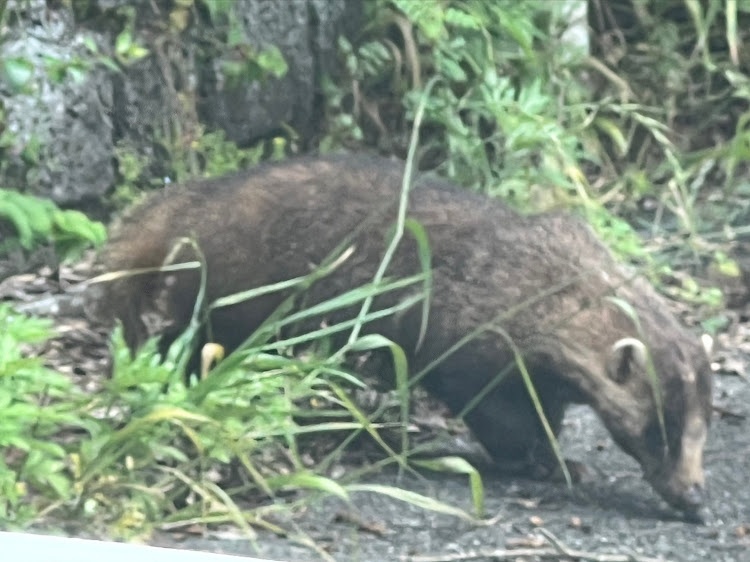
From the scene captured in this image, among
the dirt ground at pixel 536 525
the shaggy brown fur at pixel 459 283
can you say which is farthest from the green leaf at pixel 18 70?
the dirt ground at pixel 536 525

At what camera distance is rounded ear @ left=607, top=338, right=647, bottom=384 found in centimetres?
241

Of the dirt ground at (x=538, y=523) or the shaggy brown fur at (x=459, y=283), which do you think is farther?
the shaggy brown fur at (x=459, y=283)

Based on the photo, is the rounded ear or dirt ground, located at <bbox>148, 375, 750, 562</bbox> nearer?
dirt ground, located at <bbox>148, 375, 750, 562</bbox>

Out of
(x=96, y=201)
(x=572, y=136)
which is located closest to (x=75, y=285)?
(x=96, y=201)

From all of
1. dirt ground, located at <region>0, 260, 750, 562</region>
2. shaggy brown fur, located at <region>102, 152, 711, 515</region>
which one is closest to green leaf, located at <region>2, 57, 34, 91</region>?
shaggy brown fur, located at <region>102, 152, 711, 515</region>

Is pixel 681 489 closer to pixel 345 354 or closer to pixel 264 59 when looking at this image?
pixel 345 354

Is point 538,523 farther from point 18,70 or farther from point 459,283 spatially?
point 18,70

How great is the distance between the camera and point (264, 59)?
2293 millimetres

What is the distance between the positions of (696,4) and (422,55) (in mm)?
478

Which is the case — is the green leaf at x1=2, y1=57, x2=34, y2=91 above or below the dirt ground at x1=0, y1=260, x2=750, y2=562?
above

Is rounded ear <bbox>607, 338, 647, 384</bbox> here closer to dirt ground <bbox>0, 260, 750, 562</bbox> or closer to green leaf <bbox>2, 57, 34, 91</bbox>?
dirt ground <bbox>0, 260, 750, 562</bbox>

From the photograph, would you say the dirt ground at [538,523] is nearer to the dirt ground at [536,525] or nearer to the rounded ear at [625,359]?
the dirt ground at [536,525]

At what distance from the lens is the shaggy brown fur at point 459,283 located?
93.0 inches

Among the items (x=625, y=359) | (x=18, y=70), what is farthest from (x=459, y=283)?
(x=18, y=70)
